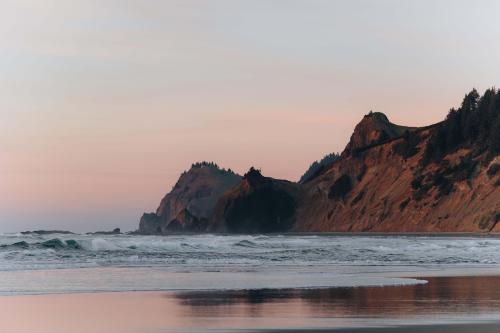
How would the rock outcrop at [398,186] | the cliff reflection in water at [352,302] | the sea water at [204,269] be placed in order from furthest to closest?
the rock outcrop at [398,186], the sea water at [204,269], the cliff reflection in water at [352,302]

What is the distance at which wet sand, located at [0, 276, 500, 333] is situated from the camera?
15.5 metres

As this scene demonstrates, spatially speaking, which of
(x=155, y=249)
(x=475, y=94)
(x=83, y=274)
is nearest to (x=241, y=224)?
(x=475, y=94)

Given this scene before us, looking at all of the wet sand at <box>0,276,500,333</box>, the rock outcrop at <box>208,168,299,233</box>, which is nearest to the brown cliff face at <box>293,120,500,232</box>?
the rock outcrop at <box>208,168,299,233</box>

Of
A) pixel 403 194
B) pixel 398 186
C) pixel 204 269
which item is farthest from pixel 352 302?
pixel 398 186

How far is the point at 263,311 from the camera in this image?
18.1 metres

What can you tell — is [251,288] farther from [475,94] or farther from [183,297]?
[475,94]

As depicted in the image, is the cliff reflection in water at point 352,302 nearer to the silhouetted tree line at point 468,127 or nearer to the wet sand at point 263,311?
the wet sand at point 263,311

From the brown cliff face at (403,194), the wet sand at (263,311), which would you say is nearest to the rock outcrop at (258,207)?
the brown cliff face at (403,194)

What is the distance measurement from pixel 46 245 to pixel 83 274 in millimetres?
19987

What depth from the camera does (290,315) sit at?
17.4 metres

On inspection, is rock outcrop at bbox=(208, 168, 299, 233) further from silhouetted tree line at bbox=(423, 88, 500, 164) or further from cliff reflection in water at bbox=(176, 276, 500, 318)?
cliff reflection in water at bbox=(176, 276, 500, 318)

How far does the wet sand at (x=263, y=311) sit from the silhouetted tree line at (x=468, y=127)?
11473 centimetres

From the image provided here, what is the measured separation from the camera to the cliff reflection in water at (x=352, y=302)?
58.0 ft

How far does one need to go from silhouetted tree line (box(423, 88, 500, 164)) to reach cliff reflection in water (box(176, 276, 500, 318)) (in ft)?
371
